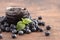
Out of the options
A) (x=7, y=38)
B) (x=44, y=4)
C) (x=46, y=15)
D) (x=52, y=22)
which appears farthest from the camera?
(x=44, y=4)

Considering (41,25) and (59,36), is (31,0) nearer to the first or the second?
(41,25)

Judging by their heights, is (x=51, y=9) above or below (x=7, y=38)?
above

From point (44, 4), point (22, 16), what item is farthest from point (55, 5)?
point (22, 16)

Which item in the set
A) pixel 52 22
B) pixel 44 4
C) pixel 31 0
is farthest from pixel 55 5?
pixel 52 22

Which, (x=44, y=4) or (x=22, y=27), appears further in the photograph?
(x=44, y=4)

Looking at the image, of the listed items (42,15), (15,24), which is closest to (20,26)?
(15,24)

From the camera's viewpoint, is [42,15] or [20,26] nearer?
[20,26]

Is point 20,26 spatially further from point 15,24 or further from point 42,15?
point 42,15

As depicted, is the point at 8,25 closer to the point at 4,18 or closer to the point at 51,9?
the point at 4,18

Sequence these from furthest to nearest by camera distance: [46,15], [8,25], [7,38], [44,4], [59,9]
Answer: [44,4]
[59,9]
[46,15]
[8,25]
[7,38]
